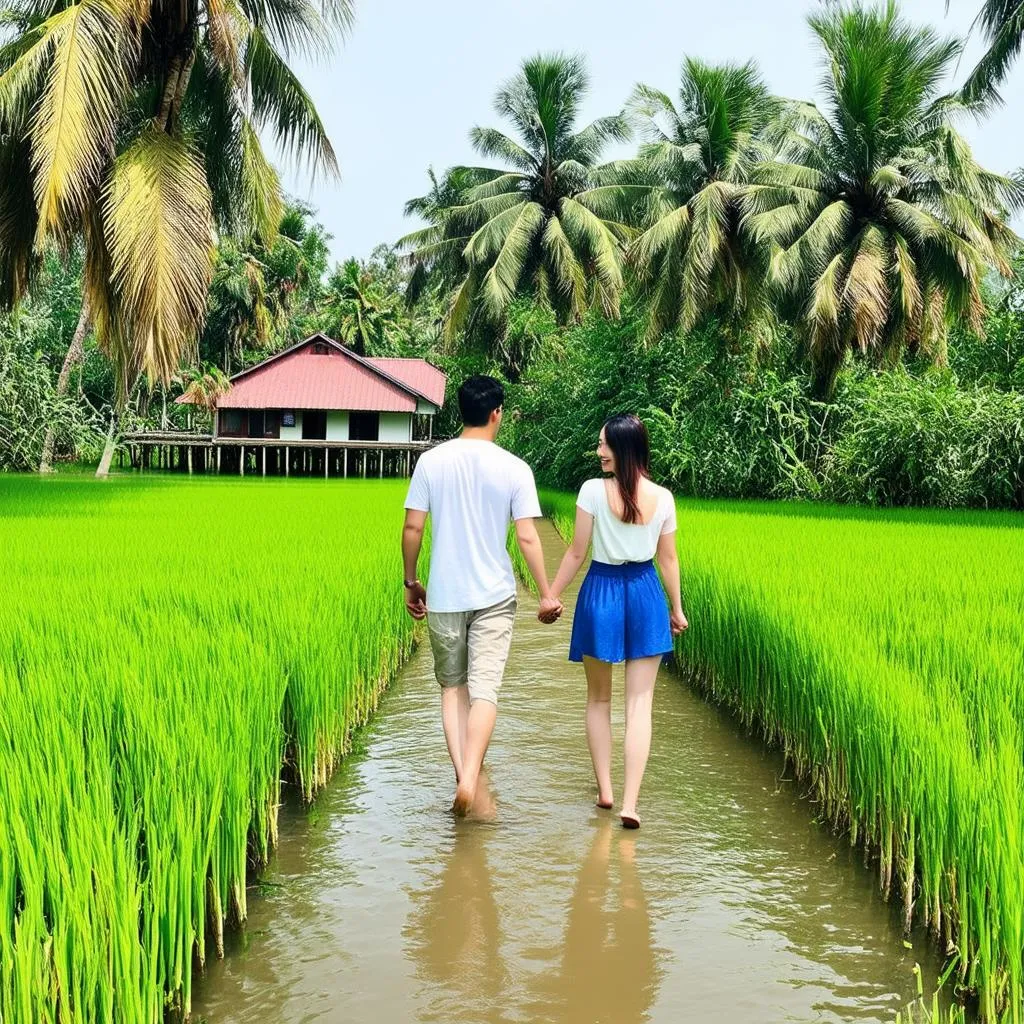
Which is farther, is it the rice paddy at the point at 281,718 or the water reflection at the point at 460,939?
the water reflection at the point at 460,939

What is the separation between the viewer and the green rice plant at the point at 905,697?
9.01 ft

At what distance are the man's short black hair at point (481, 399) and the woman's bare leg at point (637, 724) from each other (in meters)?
1.09

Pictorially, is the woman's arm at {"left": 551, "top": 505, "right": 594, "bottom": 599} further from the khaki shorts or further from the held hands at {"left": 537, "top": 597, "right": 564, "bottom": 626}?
the khaki shorts

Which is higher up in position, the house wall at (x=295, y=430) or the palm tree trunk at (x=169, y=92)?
the palm tree trunk at (x=169, y=92)

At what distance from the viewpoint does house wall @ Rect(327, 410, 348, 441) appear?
39312 mm

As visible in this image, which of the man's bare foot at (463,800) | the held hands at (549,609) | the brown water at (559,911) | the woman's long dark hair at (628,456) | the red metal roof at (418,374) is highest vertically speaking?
the red metal roof at (418,374)

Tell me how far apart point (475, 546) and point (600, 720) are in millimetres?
860

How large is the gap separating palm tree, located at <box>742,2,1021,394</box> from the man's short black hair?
53.9 feet

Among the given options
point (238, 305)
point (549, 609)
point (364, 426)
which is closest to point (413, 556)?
point (549, 609)

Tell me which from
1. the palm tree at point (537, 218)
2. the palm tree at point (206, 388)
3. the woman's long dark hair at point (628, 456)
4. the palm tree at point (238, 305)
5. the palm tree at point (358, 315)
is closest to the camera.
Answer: the woman's long dark hair at point (628, 456)

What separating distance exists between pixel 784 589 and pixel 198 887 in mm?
4362

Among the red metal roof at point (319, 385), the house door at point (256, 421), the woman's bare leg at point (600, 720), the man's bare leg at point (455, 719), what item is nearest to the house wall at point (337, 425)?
the red metal roof at point (319, 385)

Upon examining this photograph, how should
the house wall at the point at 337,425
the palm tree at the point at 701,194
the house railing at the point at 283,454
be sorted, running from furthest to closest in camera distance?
1. the house wall at the point at 337,425
2. the house railing at the point at 283,454
3. the palm tree at the point at 701,194

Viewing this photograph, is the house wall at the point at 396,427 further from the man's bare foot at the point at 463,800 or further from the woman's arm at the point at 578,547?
the man's bare foot at the point at 463,800
